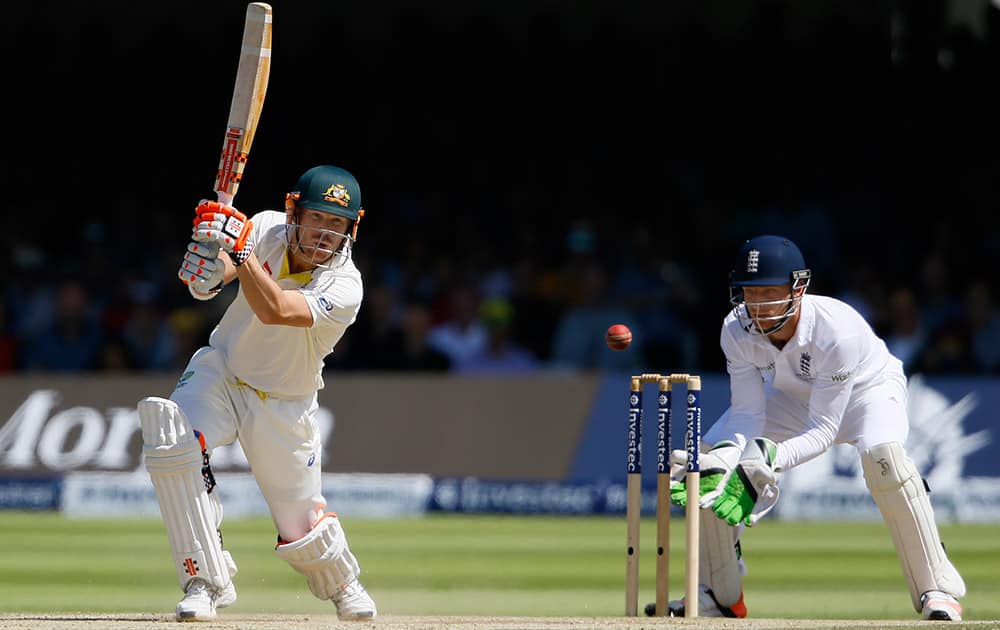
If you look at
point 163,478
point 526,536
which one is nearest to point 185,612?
point 163,478

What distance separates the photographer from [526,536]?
812 centimetres

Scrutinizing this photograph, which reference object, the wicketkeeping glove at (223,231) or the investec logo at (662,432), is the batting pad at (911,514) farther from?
the wicketkeeping glove at (223,231)

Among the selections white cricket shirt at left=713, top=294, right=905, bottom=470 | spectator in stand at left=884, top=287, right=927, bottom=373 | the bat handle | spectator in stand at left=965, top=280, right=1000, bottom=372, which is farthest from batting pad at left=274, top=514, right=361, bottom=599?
spectator in stand at left=965, top=280, right=1000, bottom=372

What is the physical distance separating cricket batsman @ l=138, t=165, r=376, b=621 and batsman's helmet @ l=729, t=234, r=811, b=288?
3.90 ft

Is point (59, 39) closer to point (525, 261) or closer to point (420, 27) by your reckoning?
point (420, 27)

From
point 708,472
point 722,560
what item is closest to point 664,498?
point 708,472

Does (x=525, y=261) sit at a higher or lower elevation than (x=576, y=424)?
higher

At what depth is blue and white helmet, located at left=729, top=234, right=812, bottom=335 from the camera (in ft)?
16.0

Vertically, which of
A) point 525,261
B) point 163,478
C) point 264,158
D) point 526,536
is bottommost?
point 526,536

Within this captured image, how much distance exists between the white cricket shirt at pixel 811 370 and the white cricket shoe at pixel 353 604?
1.22 meters

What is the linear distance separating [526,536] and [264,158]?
4957mm

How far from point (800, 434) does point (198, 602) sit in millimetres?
1979

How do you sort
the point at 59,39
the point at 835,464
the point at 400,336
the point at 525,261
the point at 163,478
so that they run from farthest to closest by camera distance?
the point at 59,39, the point at 525,261, the point at 400,336, the point at 835,464, the point at 163,478

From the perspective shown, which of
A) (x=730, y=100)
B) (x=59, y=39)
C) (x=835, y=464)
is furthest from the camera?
(x=59, y=39)
